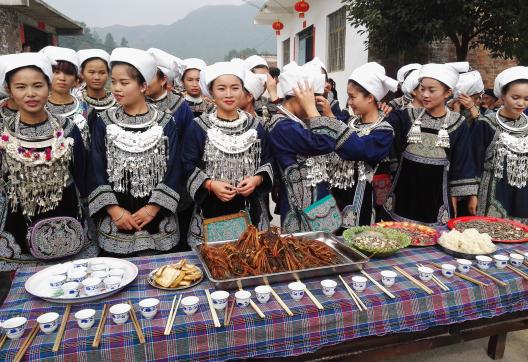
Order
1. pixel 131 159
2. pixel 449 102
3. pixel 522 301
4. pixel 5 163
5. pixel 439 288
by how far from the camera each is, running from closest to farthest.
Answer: pixel 439 288
pixel 522 301
pixel 5 163
pixel 131 159
pixel 449 102

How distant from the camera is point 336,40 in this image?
1260cm

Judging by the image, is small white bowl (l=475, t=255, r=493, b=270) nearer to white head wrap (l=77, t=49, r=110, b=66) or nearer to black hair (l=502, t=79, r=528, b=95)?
black hair (l=502, t=79, r=528, b=95)

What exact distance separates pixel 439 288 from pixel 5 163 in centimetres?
245

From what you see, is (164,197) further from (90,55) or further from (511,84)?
(511,84)

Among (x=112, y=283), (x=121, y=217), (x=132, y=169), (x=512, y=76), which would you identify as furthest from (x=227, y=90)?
(x=512, y=76)

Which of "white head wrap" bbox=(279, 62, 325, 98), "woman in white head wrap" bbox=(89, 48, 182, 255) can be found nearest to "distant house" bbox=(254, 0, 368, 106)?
"white head wrap" bbox=(279, 62, 325, 98)

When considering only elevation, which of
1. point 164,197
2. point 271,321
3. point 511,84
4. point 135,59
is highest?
point 135,59

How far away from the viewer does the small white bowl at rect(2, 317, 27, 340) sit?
150 centimetres

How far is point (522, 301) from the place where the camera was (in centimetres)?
205

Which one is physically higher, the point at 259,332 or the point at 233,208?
the point at 233,208

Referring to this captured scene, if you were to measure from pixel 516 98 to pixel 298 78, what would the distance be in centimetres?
186

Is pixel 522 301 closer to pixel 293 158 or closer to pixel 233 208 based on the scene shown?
pixel 293 158

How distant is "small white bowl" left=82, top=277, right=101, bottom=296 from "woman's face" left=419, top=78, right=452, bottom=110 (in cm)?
255

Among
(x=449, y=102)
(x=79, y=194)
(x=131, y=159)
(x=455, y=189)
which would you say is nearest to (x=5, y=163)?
(x=79, y=194)
